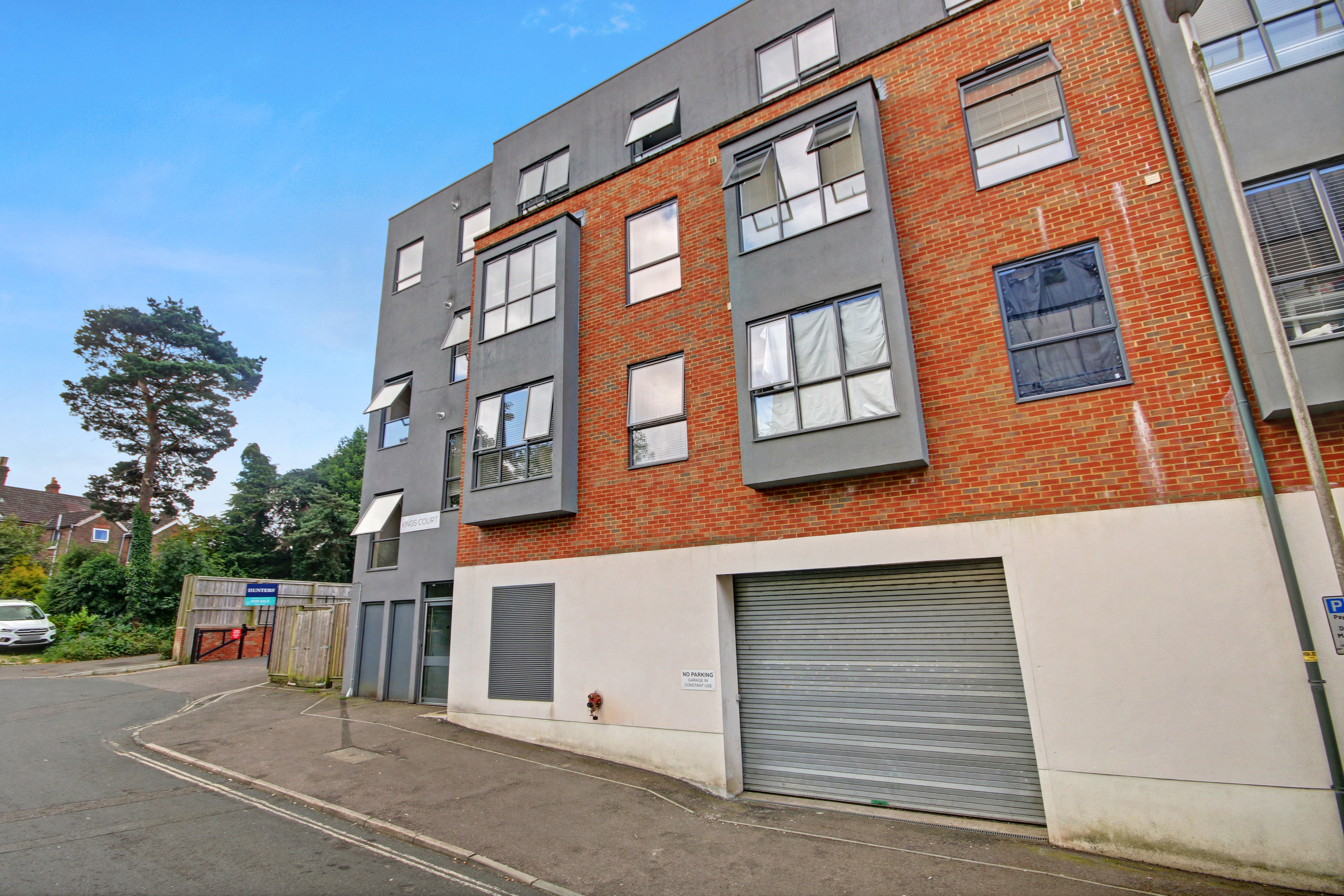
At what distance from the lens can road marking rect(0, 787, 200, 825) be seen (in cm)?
672

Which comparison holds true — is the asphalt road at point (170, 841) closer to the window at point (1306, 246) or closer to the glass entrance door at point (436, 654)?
the glass entrance door at point (436, 654)

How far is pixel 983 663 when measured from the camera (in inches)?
285

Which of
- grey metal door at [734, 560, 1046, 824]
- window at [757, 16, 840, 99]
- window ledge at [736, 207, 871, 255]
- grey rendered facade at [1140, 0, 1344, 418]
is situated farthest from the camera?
window at [757, 16, 840, 99]

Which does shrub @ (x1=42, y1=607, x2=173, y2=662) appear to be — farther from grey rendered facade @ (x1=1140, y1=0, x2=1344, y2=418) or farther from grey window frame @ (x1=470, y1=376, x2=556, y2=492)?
grey rendered facade @ (x1=1140, y1=0, x2=1344, y2=418)

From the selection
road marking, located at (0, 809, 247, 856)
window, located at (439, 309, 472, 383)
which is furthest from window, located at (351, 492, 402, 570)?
road marking, located at (0, 809, 247, 856)

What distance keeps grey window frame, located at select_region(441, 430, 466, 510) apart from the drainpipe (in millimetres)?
12803

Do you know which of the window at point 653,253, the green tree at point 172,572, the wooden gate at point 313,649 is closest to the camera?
the window at point 653,253

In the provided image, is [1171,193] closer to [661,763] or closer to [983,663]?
[983,663]

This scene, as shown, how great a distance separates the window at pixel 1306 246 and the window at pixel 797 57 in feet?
23.1

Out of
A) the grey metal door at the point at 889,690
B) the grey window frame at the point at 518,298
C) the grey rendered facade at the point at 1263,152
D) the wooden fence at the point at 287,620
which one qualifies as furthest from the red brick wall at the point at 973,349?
the wooden fence at the point at 287,620

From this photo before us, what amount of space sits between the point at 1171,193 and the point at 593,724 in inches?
409

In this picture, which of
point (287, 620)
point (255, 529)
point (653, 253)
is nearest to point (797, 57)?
point (653, 253)

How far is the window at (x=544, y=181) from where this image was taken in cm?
1380

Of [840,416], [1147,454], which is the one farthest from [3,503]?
[1147,454]
